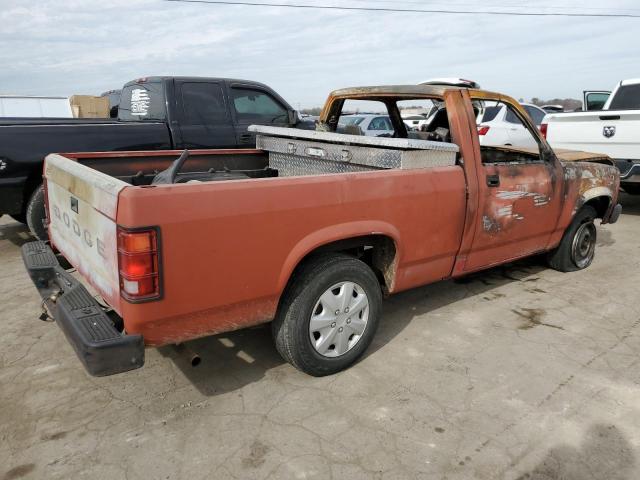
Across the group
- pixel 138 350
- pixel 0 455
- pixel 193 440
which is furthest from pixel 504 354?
pixel 0 455

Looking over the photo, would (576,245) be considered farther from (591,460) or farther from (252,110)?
(252,110)

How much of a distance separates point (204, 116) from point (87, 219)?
414cm

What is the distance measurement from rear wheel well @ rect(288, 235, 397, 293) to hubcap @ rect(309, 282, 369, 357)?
220 mm

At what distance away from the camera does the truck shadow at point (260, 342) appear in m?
3.12

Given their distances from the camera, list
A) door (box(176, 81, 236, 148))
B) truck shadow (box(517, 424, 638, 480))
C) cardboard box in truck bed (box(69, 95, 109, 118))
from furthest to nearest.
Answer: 1. cardboard box in truck bed (box(69, 95, 109, 118))
2. door (box(176, 81, 236, 148))
3. truck shadow (box(517, 424, 638, 480))

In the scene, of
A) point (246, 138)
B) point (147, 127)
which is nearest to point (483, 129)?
point (246, 138)

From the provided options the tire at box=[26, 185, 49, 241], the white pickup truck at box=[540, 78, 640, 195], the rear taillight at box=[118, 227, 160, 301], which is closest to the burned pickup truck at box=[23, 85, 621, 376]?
the rear taillight at box=[118, 227, 160, 301]

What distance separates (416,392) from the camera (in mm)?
2979

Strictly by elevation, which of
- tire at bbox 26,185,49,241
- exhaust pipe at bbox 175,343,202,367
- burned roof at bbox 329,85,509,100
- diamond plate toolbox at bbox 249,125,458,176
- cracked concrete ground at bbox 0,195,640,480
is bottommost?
cracked concrete ground at bbox 0,195,640,480

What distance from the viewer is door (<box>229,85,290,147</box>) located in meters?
6.80

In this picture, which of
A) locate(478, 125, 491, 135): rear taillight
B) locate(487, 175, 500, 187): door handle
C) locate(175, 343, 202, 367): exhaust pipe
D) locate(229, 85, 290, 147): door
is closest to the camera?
locate(175, 343, 202, 367): exhaust pipe

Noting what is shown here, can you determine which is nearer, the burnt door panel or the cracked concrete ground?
the cracked concrete ground

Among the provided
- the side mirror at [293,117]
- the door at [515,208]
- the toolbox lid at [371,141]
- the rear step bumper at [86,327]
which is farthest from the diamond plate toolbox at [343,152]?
the side mirror at [293,117]

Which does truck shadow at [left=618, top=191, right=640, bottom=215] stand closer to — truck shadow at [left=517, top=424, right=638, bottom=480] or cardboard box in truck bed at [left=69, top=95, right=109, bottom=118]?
truck shadow at [left=517, top=424, right=638, bottom=480]
